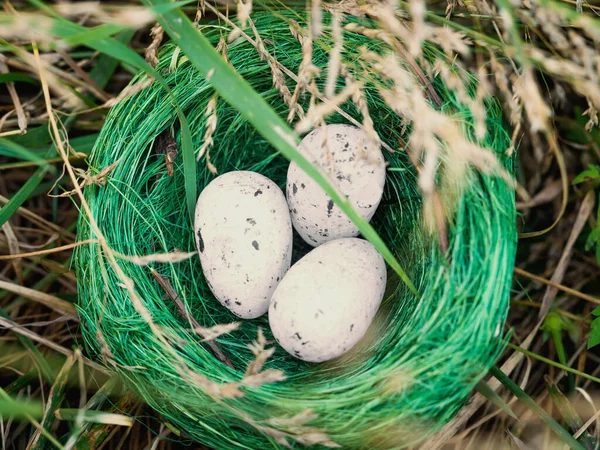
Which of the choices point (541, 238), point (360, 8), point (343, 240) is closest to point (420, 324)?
point (343, 240)

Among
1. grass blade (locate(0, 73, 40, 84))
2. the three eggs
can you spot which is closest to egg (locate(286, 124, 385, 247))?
the three eggs

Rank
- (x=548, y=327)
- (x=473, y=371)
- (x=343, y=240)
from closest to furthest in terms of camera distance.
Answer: (x=473, y=371) < (x=343, y=240) < (x=548, y=327)

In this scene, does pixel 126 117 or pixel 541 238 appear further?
pixel 541 238

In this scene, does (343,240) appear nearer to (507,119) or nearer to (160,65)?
(160,65)

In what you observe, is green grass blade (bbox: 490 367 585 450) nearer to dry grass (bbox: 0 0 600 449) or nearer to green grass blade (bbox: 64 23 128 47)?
dry grass (bbox: 0 0 600 449)

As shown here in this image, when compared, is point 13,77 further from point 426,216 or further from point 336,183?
point 426,216
